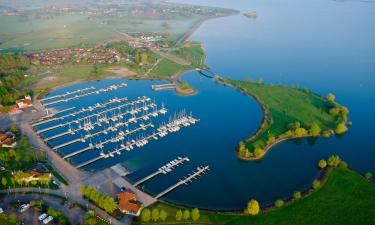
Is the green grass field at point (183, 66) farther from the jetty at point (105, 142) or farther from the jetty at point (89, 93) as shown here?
the jetty at point (105, 142)

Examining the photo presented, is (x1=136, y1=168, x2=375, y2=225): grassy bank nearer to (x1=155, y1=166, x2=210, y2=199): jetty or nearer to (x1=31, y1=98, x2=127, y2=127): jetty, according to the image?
(x1=155, y1=166, x2=210, y2=199): jetty

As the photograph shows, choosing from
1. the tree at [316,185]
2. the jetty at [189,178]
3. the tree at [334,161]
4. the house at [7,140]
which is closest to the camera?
the jetty at [189,178]

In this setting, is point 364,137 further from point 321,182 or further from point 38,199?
point 38,199

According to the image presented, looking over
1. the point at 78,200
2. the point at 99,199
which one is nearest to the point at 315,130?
the point at 99,199

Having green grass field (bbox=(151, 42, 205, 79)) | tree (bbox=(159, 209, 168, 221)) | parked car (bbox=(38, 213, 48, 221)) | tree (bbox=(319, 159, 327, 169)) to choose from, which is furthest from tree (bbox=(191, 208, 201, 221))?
green grass field (bbox=(151, 42, 205, 79))

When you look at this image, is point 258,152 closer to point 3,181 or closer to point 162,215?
point 162,215

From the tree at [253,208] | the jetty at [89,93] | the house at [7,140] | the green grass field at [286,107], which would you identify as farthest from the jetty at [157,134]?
the jetty at [89,93]
